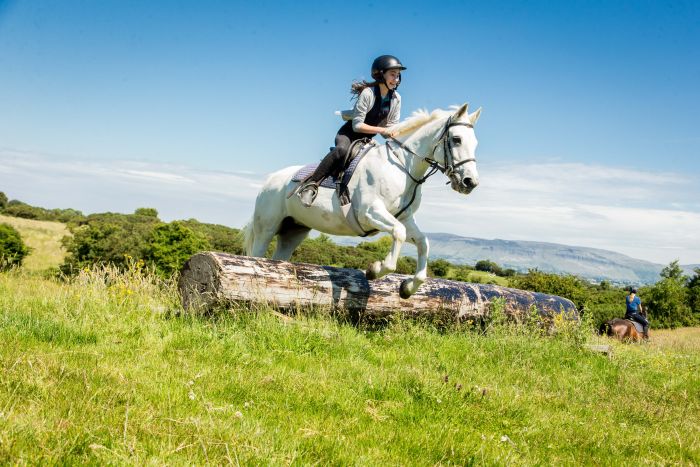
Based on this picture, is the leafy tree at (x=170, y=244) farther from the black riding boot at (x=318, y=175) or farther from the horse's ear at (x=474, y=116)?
the horse's ear at (x=474, y=116)

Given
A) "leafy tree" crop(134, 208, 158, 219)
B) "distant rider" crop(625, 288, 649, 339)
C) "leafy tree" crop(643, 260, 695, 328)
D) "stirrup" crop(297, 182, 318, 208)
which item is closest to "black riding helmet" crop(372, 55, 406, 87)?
"stirrup" crop(297, 182, 318, 208)

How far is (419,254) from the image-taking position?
7176 mm

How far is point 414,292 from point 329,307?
1.28 m

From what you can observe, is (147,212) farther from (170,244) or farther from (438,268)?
(438,268)

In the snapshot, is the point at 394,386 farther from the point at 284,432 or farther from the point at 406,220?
the point at 406,220

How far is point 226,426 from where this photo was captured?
2.98 meters

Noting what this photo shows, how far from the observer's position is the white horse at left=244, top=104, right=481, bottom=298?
22.2 feet

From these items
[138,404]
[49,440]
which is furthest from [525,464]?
[49,440]

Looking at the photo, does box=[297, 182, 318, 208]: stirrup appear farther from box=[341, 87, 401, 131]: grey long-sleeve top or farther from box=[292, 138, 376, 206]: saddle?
box=[341, 87, 401, 131]: grey long-sleeve top

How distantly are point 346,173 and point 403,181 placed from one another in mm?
808

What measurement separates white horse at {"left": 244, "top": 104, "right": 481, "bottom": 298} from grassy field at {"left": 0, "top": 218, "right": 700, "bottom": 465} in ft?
4.24

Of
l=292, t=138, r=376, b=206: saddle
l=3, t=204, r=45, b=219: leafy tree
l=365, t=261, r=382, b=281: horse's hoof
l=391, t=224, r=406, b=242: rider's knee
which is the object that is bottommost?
l=3, t=204, r=45, b=219: leafy tree

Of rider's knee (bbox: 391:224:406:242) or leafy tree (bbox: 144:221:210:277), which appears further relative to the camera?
leafy tree (bbox: 144:221:210:277)

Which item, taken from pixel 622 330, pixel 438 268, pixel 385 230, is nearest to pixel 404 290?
pixel 385 230
